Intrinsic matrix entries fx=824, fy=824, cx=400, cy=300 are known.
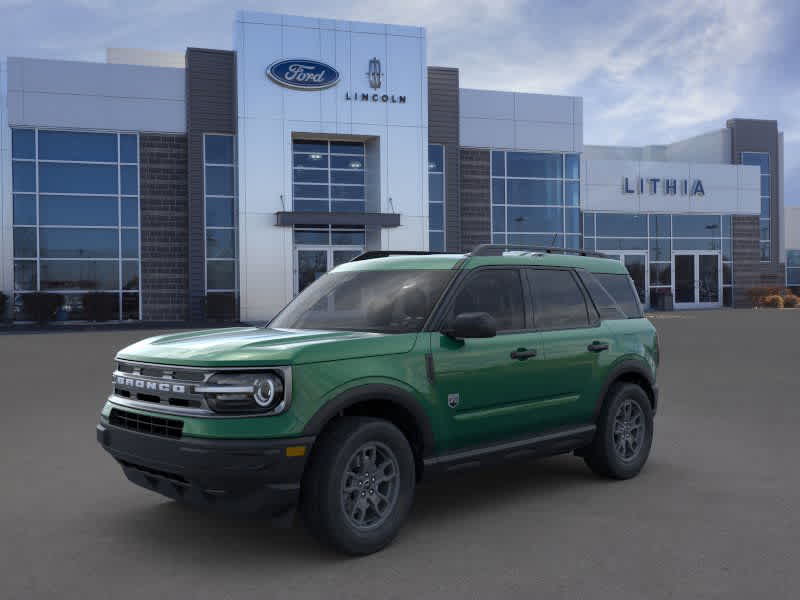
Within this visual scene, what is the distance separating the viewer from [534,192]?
37.1 metres

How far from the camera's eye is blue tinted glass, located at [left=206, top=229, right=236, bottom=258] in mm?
31766

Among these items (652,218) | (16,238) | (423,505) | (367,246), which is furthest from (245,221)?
(423,505)

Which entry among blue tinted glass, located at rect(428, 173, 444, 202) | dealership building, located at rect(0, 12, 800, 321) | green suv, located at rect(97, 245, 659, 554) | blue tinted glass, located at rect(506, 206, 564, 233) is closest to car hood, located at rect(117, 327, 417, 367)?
green suv, located at rect(97, 245, 659, 554)

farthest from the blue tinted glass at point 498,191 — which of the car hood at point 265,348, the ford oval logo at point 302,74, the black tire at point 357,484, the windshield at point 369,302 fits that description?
the black tire at point 357,484

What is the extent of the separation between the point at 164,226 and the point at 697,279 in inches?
1069

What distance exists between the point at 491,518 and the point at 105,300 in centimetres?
2749

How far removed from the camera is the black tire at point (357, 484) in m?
4.60

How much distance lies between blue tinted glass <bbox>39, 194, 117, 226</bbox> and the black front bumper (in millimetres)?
28452

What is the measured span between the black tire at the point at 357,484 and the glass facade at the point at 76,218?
27.8m

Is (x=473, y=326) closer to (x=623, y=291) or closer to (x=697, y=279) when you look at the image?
(x=623, y=291)

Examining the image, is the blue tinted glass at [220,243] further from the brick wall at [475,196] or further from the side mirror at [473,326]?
the side mirror at [473,326]

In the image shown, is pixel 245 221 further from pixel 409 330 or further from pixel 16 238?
pixel 409 330

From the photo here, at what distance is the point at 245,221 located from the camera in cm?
3098

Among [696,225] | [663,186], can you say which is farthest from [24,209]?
[696,225]
